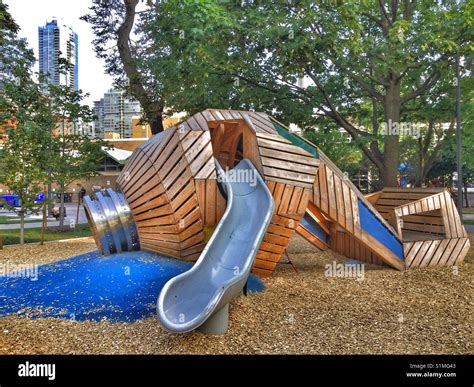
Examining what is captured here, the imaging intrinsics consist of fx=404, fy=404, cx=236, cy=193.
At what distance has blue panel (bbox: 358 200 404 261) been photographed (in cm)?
697

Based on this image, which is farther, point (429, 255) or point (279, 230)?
point (429, 255)

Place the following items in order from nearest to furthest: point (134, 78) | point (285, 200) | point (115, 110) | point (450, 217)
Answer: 1. point (285, 200)
2. point (450, 217)
3. point (134, 78)
4. point (115, 110)

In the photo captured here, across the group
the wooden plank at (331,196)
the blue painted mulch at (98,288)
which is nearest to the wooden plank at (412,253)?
the wooden plank at (331,196)

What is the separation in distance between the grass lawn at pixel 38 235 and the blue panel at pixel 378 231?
9.54 m

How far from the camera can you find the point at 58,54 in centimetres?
1391

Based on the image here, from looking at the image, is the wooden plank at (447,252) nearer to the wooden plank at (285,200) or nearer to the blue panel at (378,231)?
the blue panel at (378,231)

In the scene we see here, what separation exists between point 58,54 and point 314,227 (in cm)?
1062

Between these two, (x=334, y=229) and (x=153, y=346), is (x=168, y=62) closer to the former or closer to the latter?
(x=334, y=229)

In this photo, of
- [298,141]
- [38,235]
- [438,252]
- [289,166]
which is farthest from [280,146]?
[38,235]

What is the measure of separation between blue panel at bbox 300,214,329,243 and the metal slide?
12.6 ft

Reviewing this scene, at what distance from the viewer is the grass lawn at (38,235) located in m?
12.0

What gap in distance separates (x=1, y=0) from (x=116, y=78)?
733cm

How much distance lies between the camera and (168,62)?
36.8 ft

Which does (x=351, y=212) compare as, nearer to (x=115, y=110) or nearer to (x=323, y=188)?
(x=323, y=188)
